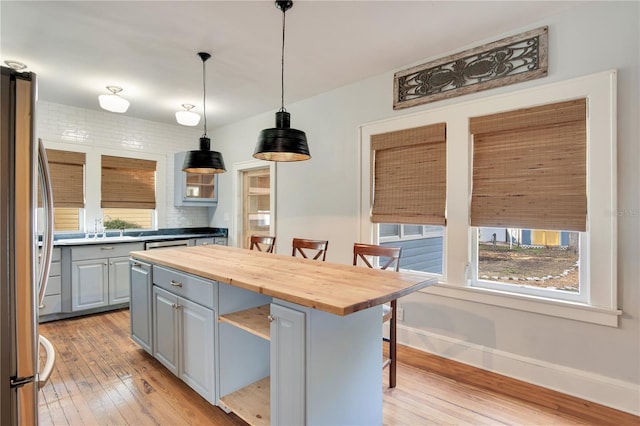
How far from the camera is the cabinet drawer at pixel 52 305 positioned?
3.82 meters

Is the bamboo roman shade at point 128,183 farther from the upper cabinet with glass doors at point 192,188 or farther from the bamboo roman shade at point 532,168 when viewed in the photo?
the bamboo roman shade at point 532,168

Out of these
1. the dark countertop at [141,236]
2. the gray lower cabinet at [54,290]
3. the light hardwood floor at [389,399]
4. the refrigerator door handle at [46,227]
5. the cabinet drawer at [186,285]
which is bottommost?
the light hardwood floor at [389,399]

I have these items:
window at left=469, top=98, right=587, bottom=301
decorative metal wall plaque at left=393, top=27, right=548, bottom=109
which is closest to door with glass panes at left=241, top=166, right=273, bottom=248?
decorative metal wall plaque at left=393, top=27, right=548, bottom=109

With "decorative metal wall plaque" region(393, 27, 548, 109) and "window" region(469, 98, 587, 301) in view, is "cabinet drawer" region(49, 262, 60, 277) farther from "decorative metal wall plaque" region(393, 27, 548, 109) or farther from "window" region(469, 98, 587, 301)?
"window" region(469, 98, 587, 301)

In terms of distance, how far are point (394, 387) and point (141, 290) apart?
2.21 metres

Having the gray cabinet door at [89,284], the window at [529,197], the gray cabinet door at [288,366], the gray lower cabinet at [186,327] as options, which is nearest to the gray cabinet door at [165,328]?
the gray lower cabinet at [186,327]

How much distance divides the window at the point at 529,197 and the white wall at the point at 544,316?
216 mm

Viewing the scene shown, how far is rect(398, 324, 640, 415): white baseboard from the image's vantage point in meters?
2.13

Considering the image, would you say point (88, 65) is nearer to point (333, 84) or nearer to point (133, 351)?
point (333, 84)

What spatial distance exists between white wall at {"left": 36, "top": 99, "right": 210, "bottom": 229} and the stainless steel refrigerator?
3.52 meters

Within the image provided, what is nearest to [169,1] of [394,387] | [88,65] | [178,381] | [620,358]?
[88,65]

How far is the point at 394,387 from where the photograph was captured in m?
2.43

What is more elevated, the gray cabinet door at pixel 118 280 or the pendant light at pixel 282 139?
the pendant light at pixel 282 139

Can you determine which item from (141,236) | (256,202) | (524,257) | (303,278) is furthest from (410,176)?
(141,236)
